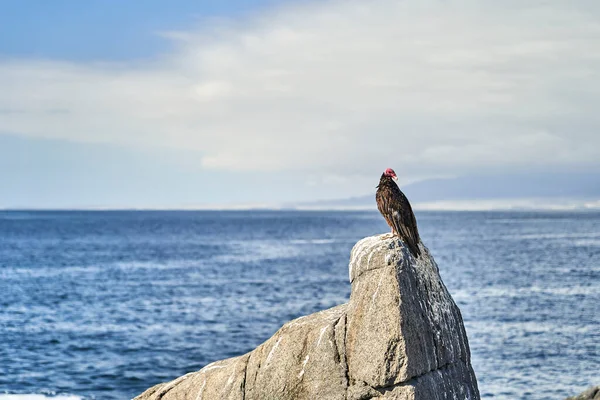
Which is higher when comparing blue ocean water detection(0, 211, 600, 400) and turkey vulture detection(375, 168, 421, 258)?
turkey vulture detection(375, 168, 421, 258)

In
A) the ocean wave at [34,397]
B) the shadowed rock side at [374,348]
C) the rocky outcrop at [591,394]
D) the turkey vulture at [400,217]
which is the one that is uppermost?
the turkey vulture at [400,217]

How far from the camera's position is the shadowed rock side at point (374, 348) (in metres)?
14.8

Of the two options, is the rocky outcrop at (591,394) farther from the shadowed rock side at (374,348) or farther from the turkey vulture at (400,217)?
the turkey vulture at (400,217)

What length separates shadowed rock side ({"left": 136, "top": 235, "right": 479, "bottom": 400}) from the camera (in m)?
14.8

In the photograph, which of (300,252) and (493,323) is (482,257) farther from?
(493,323)

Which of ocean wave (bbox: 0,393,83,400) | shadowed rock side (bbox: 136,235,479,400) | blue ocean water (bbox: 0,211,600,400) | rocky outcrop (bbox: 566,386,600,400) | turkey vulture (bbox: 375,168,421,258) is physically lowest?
ocean wave (bbox: 0,393,83,400)

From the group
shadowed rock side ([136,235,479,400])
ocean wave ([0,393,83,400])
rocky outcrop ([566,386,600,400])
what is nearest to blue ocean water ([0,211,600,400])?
ocean wave ([0,393,83,400])

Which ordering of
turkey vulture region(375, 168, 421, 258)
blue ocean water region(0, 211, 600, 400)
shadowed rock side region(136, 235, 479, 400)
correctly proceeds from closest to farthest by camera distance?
shadowed rock side region(136, 235, 479, 400) → turkey vulture region(375, 168, 421, 258) → blue ocean water region(0, 211, 600, 400)

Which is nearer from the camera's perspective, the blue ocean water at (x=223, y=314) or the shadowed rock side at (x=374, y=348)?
the shadowed rock side at (x=374, y=348)

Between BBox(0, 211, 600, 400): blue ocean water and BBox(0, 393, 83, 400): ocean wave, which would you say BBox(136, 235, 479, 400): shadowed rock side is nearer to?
BBox(0, 211, 600, 400): blue ocean water

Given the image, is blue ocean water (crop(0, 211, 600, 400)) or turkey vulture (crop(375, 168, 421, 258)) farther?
blue ocean water (crop(0, 211, 600, 400))

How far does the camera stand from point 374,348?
14828 mm

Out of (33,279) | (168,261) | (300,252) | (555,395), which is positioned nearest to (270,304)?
(555,395)

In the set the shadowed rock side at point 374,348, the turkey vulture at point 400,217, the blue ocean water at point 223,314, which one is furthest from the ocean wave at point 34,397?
the turkey vulture at point 400,217
